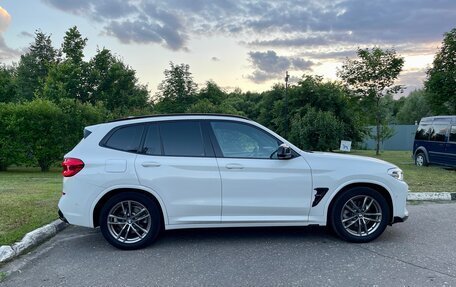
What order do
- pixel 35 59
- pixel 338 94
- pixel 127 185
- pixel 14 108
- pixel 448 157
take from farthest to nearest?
1. pixel 35 59
2. pixel 338 94
3. pixel 14 108
4. pixel 448 157
5. pixel 127 185

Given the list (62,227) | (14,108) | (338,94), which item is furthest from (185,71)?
(62,227)

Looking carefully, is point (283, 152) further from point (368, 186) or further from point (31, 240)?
point (31, 240)

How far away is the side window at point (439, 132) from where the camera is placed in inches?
555

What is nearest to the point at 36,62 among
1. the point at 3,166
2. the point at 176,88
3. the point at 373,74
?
the point at 176,88

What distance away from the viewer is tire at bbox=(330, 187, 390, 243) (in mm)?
5109

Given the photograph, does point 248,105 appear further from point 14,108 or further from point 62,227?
point 62,227

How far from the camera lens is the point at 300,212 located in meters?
5.05

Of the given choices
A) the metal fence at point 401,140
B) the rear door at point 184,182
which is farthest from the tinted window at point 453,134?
the metal fence at point 401,140

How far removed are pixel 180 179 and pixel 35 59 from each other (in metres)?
52.4

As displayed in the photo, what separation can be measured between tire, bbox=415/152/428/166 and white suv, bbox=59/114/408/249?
11490 millimetres

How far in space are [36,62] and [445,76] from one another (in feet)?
158

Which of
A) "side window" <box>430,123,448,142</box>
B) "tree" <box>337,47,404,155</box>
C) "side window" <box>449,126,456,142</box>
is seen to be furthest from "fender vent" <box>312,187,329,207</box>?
"tree" <box>337,47,404,155</box>

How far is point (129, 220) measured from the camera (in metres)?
4.94

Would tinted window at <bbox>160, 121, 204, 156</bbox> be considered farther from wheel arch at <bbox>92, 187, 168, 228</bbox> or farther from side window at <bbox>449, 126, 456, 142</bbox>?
side window at <bbox>449, 126, 456, 142</bbox>
